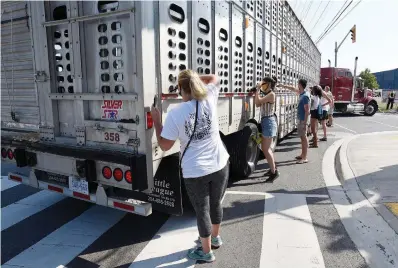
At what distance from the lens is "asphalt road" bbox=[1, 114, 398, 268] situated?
320 cm

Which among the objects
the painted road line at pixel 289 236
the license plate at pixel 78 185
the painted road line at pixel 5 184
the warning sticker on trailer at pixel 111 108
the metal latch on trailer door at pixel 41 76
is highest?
the metal latch on trailer door at pixel 41 76

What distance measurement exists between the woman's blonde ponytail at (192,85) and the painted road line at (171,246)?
1.72 m

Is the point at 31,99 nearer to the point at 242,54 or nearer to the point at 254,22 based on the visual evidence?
the point at 242,54

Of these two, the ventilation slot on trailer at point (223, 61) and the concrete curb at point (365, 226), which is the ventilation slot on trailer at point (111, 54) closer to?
the ventilation slot on trailer at point (223, 61)

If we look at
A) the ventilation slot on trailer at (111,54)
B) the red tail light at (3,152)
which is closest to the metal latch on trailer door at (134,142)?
the ventilation slot on trailer at (111,54)

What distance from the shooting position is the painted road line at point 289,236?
3.13m

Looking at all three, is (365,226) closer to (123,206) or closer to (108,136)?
(123,206)

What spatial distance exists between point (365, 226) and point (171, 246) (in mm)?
2435

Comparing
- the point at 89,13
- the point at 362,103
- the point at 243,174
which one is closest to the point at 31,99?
the point at 89,13

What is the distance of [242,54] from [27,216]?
414 cm

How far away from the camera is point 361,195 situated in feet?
15.8

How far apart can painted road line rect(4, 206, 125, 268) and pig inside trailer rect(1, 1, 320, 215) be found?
56 cm

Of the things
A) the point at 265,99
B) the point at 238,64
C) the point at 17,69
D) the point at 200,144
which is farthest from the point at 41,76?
the point at 265,99

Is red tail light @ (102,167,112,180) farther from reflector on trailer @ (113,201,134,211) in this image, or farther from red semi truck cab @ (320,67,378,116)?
red semi truck cab @ (320,67,378,116)
